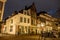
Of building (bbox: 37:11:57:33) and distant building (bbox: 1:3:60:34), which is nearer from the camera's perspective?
distant building (bbox: 1:3:60:34)

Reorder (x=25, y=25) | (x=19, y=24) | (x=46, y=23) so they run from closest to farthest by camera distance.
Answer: (x=19, y=24)
(x=25, y=25)
(x=46, y=23)

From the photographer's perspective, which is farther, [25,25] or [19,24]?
[25,25]

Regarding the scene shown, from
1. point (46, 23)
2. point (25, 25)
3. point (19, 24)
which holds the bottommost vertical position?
point (25, 25)

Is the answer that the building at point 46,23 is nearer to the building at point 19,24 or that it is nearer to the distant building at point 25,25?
the distant building at point 25,25

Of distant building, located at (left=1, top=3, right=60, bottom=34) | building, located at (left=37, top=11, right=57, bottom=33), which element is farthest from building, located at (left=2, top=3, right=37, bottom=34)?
building, located at (left=37, top=11, right=57, bottom=33)

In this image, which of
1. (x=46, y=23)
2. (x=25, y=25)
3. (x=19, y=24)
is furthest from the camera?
(x=46, y=23)

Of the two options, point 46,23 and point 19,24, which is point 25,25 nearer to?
point 19,24

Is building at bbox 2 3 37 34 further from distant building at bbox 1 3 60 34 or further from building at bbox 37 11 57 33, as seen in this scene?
building at bbox 37 11 57 33

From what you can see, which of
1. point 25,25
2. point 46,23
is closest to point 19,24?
point 25,25

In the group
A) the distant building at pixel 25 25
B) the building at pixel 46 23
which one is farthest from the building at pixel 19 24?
the building at pixel 46 23

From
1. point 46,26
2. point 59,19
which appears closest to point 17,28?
point 46,26

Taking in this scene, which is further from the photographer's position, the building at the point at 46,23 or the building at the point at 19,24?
the building at the point at 46,23

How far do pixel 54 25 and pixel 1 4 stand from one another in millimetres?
11249

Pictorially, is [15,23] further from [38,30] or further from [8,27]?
[38,30]
